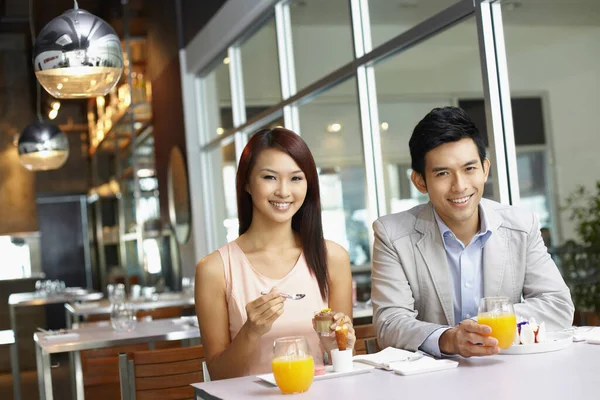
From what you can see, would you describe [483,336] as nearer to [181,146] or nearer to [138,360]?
[138,360]

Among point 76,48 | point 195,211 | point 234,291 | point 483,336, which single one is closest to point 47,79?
point 76,48

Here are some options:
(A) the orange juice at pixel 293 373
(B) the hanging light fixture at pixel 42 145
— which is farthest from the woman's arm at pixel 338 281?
(B) the hanging light fixture at pixel 42 145

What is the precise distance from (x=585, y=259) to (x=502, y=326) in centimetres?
221

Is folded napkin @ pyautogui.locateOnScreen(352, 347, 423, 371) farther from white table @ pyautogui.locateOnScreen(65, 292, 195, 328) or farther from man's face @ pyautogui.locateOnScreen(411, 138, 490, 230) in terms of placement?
white table @ pyautogui.locateOnScreen(65, 292, 195, 328)

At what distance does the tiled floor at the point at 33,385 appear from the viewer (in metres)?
6.22

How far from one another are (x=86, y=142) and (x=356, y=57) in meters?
9.28

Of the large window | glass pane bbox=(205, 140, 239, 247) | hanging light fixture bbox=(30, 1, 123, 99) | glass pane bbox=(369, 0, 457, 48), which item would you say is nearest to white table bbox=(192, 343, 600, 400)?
the large window

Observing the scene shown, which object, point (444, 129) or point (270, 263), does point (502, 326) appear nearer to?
point (444, 129)

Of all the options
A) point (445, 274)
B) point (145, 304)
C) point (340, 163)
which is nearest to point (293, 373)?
point (445, 274)

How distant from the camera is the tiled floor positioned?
6.22 metres

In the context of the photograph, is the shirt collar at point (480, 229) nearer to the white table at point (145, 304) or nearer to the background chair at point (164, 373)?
the background chair at point (164, 373)

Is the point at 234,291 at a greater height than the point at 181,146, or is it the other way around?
the point at 181,146

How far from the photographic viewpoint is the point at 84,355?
3768 mm

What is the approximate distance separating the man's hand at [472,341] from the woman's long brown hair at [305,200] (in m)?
0.56
